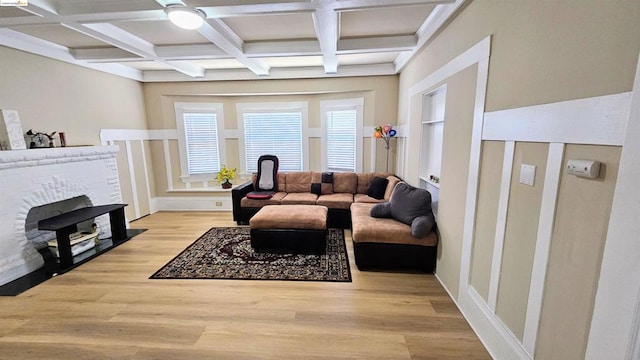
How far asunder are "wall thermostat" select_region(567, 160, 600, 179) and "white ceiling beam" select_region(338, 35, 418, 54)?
260 centimetres

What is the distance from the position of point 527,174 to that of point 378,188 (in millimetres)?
2897

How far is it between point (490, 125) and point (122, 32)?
12.5ft

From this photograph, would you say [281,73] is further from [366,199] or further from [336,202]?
[366,199]

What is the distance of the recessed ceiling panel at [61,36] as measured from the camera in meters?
2.83

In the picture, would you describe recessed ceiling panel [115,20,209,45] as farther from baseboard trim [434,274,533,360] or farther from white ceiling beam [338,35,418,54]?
baseboard trim [434,274,533,360]

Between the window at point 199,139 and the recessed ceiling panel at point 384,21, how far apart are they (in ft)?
10.8

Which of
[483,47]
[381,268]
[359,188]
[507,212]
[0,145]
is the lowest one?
[381,268]

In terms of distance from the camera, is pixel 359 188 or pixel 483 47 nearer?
pixel 483 47

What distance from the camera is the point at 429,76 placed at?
2959mm

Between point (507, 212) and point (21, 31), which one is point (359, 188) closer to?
point (507, 212)

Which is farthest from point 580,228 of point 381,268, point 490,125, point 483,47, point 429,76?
point 429,76

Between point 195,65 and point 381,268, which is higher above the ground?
point 195,65

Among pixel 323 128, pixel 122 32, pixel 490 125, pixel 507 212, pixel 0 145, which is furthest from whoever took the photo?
pixel 323 128

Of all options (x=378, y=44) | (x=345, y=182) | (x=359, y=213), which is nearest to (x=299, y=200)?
(x=345, y=182)
